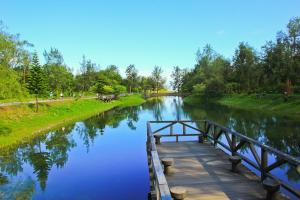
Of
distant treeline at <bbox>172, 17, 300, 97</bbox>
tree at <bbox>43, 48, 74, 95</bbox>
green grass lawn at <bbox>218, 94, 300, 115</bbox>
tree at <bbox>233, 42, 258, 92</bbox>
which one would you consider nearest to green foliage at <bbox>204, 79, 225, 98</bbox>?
distant treeline at <bbox>172, 17, 300, 97</bbox>

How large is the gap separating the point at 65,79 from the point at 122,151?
178 feet

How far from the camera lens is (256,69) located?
7431cm

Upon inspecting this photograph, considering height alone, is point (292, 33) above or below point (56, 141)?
above

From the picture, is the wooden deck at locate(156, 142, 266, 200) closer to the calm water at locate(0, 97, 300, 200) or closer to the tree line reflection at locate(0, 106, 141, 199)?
the calm water at locate(0, 97, 300, 200)

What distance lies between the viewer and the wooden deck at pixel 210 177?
31.2ft

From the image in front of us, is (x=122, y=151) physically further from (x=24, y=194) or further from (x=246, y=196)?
(x=246, y=196)

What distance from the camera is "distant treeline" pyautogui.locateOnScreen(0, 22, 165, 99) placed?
2509 cm

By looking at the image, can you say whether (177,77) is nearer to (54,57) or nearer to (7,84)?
(54,57)

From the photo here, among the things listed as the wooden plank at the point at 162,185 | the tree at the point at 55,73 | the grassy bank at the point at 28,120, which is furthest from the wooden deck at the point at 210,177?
the tree at the point at 55,73

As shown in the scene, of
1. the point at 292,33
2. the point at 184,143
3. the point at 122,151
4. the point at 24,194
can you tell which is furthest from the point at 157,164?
the point at 292,33

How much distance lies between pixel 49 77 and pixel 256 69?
52.7m

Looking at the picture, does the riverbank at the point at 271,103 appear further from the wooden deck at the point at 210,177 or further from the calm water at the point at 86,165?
the wooden deck at the point at 210,177

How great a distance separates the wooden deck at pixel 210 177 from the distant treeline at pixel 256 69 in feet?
143

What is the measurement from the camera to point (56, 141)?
2719 cm
